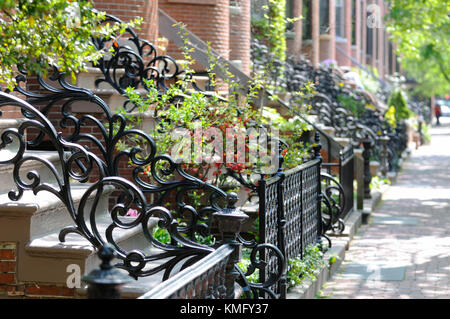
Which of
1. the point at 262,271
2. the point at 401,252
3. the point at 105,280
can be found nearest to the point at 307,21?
the point at 401,252

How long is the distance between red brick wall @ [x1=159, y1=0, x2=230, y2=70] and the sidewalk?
375cm

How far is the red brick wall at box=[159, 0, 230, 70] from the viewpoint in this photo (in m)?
13.0

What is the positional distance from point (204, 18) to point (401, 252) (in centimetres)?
559

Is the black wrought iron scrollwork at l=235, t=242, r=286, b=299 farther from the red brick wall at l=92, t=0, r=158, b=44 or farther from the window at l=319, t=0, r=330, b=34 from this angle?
the window at l=319, t=0, r=330, b=34

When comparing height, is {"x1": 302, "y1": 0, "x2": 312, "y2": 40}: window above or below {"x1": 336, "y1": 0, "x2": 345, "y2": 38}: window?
below

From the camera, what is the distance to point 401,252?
9.16 metres

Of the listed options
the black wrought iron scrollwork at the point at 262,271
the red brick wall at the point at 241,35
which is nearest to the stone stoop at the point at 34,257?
the black wrought iron scrollwork at the point at 262,271

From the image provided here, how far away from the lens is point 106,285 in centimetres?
266

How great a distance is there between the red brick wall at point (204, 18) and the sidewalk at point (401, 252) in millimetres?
3751

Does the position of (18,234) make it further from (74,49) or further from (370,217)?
(370,217)

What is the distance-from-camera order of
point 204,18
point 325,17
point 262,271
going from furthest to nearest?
point 325,17, point 204,18, point 262,271

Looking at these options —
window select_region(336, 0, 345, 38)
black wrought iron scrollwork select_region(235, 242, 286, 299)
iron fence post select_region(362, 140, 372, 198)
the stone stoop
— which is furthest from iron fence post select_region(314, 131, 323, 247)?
window select_region(336, 0, 345, 38)

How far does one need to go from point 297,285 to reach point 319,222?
165 centimetres

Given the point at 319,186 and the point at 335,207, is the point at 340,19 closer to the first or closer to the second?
A: the point at 335,207
